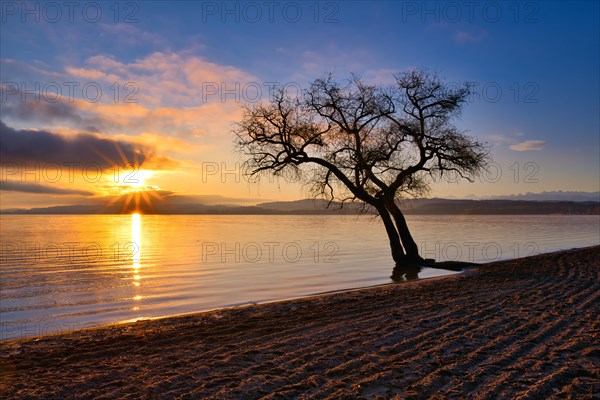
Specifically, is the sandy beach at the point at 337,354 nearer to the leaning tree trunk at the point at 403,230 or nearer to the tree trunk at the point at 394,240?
the leaning tree trunk at the point at 403,230

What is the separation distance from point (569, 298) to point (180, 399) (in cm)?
988

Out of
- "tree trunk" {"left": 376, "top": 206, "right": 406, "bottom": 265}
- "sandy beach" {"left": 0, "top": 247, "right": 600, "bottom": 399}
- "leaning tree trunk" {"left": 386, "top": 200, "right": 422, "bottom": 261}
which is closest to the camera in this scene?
"sandy beach" {"left": 0, "top": 247, "right": 600, "bottom": 399}

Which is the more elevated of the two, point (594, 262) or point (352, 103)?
point (352, 103)

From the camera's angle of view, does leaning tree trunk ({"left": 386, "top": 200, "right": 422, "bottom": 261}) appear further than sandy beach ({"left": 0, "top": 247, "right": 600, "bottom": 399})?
Yes

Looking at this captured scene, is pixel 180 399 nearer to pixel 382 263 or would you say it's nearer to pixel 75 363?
pixel 75 363

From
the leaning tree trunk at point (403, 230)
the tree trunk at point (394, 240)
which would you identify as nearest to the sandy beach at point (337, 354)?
the leaning tree trunk at point (403, 230)

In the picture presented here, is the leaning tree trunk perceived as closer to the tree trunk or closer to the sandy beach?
the tree trunk

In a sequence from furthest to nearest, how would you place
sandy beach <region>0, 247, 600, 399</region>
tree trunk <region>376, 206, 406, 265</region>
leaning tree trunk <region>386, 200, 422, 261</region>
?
1. tree trunk <region>376, 206, 406, 265</region>
2. leaning tree trunk <region>386, 200, 422, 261</region>
3. sandy beach <region>0, 247, 600, 399</region>

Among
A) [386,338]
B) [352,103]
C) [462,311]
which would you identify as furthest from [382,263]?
[386,338]

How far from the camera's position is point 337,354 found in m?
6.59

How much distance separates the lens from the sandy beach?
529cm

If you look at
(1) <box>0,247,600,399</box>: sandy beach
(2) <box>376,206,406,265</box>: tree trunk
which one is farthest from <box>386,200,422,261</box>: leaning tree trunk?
(1) <box>0,247,600,399</box>: sandy beach

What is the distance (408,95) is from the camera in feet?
68.7

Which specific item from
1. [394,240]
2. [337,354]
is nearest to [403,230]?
[394,240]
